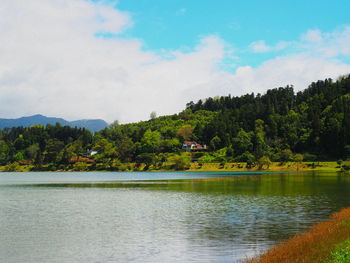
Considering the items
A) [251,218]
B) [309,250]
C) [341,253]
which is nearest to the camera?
[341,253]

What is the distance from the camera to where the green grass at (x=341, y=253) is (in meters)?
19.9

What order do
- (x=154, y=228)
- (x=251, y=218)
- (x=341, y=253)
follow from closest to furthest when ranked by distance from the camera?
(x=341, y=253) → (x=154, y=228) → (x=251, y=218)

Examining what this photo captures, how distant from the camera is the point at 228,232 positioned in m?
37.1

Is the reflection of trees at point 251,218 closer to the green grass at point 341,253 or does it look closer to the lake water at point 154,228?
the lake water at point 154,228

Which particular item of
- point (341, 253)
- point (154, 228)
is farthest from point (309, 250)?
point (154, 228)

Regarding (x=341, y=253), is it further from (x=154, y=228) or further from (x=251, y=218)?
(x=251, y=218)

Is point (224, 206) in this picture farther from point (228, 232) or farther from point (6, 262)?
point (6, 262)

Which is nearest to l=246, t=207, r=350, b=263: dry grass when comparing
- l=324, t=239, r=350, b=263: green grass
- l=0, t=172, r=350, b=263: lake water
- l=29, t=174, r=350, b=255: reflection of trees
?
l=324, t=239, r=350, b=263: green grass

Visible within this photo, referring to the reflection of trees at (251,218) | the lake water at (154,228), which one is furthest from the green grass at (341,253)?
the reflection of trees at (251,218)

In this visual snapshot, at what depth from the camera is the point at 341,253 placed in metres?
21.3

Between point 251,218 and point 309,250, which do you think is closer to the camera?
point 309,250

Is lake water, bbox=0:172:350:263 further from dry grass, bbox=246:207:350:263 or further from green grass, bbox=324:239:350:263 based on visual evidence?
green grass, bbox=324:239:350:263

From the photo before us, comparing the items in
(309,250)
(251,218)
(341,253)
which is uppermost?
(341,253)

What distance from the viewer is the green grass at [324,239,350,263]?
784 inches
